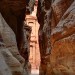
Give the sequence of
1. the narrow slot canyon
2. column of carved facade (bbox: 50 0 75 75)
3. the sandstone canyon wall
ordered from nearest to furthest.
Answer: column of carved facade (bbox: 50 0 75 75), the narrow slot canyon, the sandstone canyon wall

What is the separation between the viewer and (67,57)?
416cm

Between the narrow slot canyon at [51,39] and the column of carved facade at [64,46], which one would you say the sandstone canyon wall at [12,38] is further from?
the column of carved facade at [64,46]

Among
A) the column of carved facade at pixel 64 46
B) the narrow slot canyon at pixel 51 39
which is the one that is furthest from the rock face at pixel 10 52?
the column of carved facade at pixel 64 46

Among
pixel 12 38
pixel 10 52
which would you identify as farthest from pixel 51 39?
pixel 12 38

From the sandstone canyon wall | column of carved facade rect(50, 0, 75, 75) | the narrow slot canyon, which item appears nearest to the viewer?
column of carved facade rect(50, 0, 75, 75)

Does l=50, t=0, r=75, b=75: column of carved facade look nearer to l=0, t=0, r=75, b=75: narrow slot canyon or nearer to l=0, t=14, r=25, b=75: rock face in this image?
l=0, t=0, r=75, b=75: narrow slot canyon

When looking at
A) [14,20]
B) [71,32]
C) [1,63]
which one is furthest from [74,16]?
[14,20]

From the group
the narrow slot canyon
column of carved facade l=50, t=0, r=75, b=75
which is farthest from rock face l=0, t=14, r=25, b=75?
column of carved facade l=50, t=0, r=75, b=75

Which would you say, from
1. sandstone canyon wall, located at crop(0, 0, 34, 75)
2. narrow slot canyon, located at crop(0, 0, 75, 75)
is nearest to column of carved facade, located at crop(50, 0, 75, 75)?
narrow slot canyon, located at crop(0, 0, 75, 75)

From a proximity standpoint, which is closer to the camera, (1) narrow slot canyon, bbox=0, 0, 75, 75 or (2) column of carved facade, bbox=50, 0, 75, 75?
(2) column of carved facade, bbox=50, 0, 75, 75

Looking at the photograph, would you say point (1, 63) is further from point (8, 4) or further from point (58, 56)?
point (8, 4)

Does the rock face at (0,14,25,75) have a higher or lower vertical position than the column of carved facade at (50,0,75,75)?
lower

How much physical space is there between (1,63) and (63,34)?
2.01 metres

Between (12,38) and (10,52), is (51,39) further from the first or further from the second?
(12,38)
